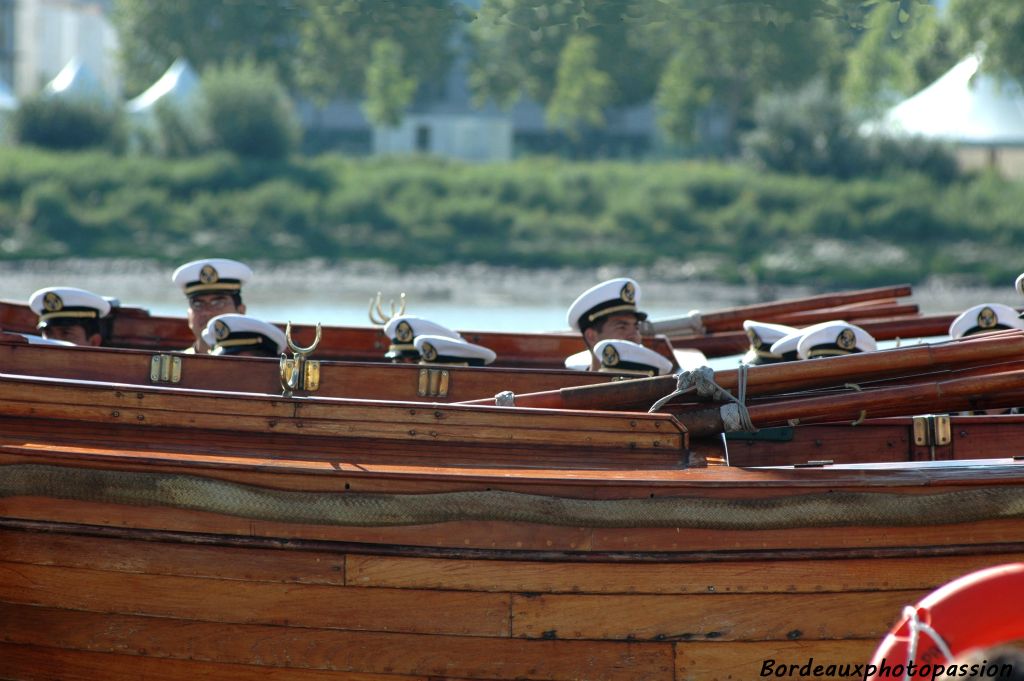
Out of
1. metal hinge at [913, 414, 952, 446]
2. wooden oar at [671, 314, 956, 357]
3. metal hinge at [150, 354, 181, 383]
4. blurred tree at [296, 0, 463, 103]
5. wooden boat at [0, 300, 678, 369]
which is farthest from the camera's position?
blurred tree at [296, 0, 463, 103]

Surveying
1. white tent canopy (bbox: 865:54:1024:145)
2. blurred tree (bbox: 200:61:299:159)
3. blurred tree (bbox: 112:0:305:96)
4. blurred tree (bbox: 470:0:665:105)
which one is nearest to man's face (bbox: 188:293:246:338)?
blurred tree (bbox: 200:61:299:159)

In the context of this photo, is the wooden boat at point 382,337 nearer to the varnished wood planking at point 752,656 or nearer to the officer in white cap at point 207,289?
the officer in white cap at point 207,289

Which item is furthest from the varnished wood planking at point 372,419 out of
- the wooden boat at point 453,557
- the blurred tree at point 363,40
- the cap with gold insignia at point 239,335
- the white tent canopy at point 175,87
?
the white tent canopy at point 175,87

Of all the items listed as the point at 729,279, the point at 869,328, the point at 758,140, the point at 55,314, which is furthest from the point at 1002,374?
the point at 758,140

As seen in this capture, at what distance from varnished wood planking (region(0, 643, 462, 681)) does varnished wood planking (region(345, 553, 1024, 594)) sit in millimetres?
334

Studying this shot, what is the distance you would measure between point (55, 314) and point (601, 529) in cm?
319

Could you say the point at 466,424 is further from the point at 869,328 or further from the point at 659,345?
the point at 869,328

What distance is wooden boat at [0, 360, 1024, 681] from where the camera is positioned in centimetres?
440

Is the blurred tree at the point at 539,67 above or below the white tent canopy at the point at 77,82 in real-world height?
above

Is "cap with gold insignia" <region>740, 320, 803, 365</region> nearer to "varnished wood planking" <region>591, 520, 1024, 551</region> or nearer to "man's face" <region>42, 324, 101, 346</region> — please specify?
"varnished wood planking" <region>591, 520, 1024, 551</region>

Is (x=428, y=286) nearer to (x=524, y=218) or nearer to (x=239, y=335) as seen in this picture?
(x=524, y=218)

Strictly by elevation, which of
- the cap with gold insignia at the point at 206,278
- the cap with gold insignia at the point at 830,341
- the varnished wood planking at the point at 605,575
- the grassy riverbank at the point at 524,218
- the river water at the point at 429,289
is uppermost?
the grassy riverbank at the point at 524,218

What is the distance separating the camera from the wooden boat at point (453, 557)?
173 inches

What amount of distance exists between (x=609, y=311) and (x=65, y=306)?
2413mm
